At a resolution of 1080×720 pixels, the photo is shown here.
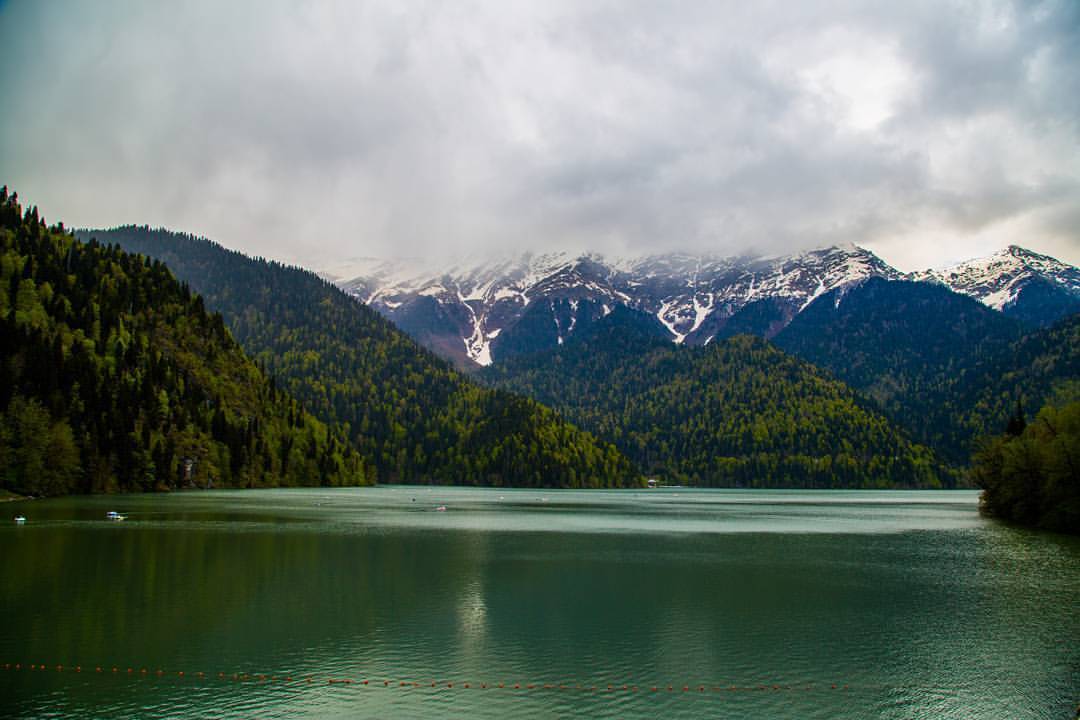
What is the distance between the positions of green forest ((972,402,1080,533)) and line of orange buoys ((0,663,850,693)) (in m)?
81.0

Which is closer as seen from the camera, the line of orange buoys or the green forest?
the line of orange buoys

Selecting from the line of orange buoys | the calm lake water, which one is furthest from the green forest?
the line of orange buoys

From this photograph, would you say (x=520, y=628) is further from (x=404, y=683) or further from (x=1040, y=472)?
(x=1040, y=472)

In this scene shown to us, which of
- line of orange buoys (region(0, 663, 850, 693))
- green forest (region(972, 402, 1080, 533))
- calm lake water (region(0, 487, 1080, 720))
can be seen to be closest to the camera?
calm lake water (region(0, 487, 1080, 720))

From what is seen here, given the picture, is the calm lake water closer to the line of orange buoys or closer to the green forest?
the line of orange buoys

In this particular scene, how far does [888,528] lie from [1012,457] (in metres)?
19.1

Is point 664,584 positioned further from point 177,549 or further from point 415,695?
point 177,549

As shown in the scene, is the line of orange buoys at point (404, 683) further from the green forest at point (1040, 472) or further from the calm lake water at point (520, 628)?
the green forest at point (1040, 472)

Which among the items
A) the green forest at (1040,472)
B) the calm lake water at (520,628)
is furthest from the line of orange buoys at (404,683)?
the green forest at (1040,472)

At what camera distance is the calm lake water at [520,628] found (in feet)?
108

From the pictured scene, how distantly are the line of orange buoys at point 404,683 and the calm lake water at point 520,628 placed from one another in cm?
14

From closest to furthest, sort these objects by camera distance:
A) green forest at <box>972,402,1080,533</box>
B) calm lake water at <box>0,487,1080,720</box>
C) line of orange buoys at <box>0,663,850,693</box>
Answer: calm lake water at <box>0,487,1080,720</box>, line of orange buoys at <box>0,663,850,693</box>, green forest at <box>972,402,1080,533</box>

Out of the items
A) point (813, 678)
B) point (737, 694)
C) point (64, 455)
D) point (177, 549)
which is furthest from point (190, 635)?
point (64, 455)

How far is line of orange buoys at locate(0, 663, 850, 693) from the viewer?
34.3 m
